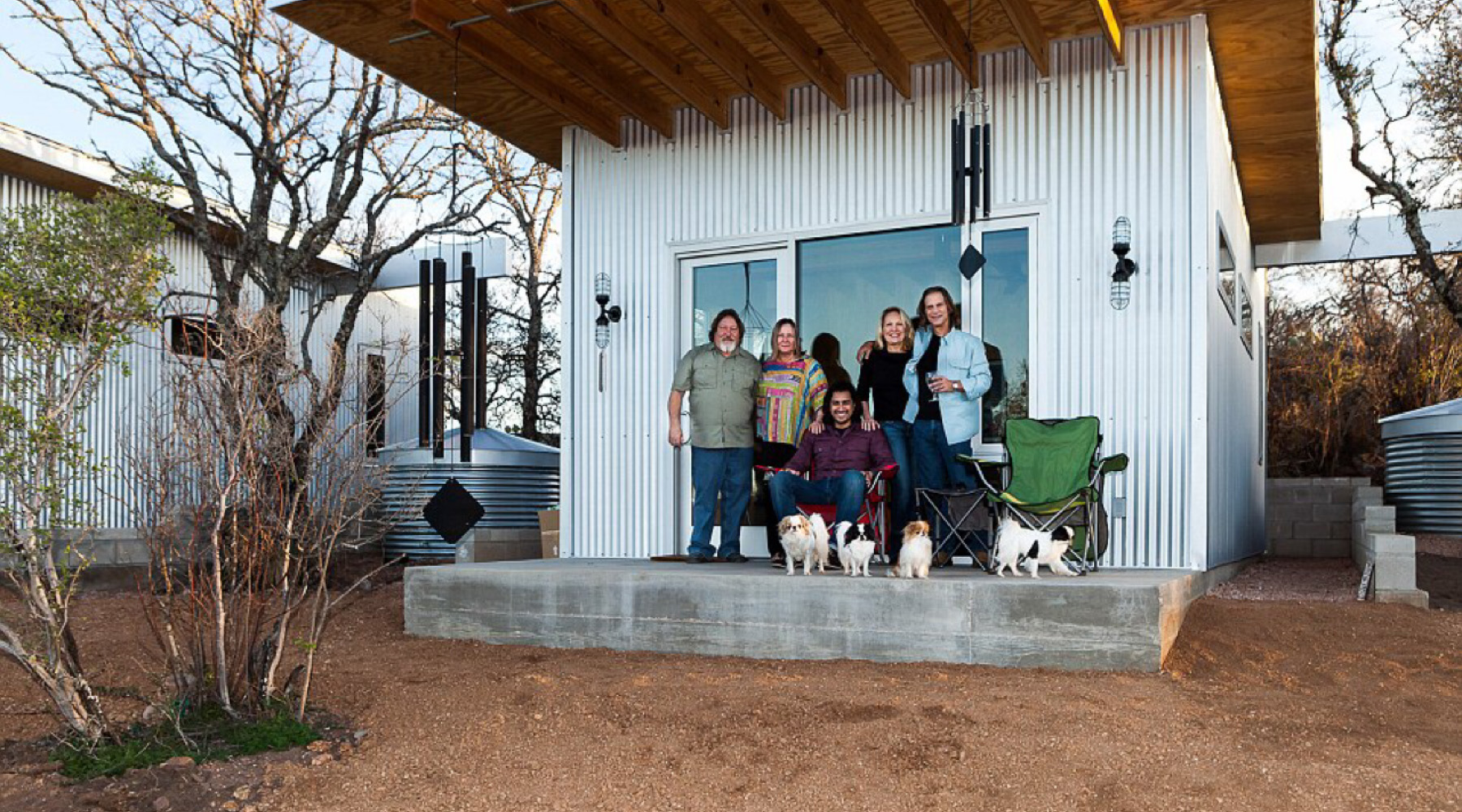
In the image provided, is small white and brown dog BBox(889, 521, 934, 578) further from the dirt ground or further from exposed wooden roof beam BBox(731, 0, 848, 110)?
exposed wooden roof beam BBox(731, 0, 848, 110)

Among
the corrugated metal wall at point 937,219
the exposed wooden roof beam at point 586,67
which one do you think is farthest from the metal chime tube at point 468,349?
the exposed wooden roof beam at point 586,67

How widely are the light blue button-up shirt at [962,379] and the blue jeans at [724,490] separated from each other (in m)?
1.06

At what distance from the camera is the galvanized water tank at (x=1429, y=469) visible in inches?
323

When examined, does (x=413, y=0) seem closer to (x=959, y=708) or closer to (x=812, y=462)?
(x=812, y=462)

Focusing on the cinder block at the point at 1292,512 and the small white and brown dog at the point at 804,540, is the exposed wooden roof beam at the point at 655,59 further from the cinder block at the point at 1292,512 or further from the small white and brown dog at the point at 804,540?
the cinder block at the point at 1292,512

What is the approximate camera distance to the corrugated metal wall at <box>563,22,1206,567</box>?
19.2 ft

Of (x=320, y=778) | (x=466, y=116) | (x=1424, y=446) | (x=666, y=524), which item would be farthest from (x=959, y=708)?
(x=1424, y=446)

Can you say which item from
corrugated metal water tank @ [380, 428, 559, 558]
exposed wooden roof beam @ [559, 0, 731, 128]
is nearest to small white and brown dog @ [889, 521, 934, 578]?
exposed wooden roof beam @ [559, 0, 731, 128]

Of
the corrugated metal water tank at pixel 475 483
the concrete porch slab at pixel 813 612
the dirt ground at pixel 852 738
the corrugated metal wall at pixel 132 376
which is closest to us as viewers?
the dirt ground at pixel 852 738

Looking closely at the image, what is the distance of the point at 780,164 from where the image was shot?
271 inches

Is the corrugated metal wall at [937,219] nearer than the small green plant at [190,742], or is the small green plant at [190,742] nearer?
the small green plant at [190,742]

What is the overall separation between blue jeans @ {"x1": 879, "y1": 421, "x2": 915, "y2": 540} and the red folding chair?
0.04 m

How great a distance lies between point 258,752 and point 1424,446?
800cm

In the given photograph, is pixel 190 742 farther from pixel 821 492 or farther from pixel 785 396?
pixel 785 396
